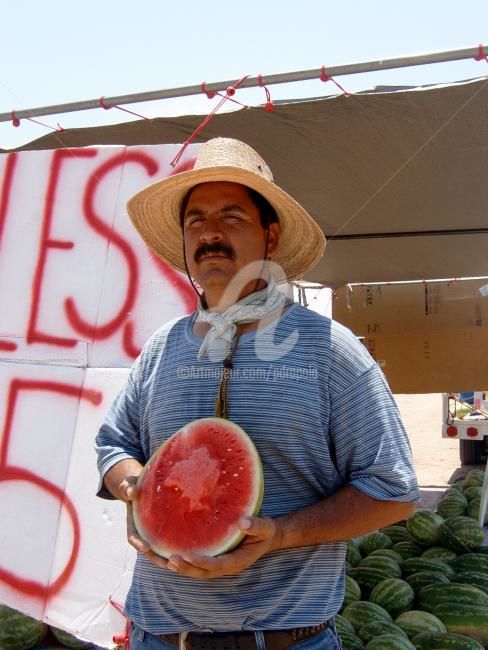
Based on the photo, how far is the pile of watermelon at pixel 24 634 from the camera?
282cm

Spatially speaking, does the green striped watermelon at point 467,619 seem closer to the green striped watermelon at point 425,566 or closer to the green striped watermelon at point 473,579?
the green striped watermelon at point 473,579

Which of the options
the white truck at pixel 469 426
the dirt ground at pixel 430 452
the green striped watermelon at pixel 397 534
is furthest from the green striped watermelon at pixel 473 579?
the white truck at pixel 469 426

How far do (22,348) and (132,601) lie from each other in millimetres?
1425

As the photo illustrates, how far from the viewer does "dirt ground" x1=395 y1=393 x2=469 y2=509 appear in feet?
29.2

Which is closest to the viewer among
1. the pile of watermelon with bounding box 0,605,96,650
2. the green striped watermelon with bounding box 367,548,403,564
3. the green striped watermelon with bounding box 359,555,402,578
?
the pile of watermelon with bounding box 0,605,96,650

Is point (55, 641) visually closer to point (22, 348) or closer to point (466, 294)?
point (22, 348)

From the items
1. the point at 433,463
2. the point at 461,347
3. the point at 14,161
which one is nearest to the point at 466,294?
the point at 461,347

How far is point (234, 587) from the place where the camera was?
1449 mm

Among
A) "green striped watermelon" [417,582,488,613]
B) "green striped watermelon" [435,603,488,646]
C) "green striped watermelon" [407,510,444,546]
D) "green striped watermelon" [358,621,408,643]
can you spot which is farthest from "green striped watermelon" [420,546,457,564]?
"green striped watermelon" [358,621,408,643]

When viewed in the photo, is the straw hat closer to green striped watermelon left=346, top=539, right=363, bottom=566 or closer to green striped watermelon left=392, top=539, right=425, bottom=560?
green striped watermelon left=346, top=539, right=363, bottom=566

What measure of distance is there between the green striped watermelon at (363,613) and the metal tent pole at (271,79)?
2.55 m

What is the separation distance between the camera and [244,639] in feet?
4.67

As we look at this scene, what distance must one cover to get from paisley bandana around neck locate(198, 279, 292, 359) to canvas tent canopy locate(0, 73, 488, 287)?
1.98 meters

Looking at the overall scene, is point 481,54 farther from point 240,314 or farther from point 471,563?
point 471,563
